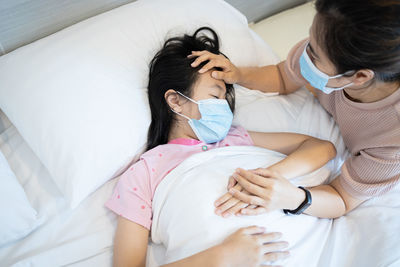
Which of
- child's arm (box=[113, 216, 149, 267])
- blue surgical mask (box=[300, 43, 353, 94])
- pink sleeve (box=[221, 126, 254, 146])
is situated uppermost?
blue surgical mask (box=[300, 43, 353, 94])

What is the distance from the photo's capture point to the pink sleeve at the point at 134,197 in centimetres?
104

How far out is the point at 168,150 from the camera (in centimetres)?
119

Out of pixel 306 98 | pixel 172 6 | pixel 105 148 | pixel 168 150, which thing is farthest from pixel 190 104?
pixel 306 98

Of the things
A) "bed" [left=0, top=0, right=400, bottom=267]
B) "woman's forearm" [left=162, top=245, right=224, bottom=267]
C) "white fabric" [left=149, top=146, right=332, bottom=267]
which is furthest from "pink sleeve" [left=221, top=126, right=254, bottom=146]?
"woman's forearm" [left=162, top=245, right=224, bottom=267]

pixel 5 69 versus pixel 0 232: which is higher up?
pixel 5 69

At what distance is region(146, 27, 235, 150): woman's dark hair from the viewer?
1.18 metres

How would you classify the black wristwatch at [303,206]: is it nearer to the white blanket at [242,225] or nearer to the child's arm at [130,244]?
the white blanket at [242,225]

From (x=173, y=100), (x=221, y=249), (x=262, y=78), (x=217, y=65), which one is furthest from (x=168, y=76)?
(x=221, y=249)

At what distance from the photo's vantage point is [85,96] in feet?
3.57

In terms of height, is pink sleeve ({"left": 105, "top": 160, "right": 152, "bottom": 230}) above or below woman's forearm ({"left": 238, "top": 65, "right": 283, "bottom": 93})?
below

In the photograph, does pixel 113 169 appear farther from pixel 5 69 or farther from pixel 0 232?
pixel 5 69

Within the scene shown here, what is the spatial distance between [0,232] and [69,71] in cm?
59

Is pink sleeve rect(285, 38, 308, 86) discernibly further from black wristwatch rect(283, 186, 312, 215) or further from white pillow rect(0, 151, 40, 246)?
white pillow rect(0, 151, 40, 246)

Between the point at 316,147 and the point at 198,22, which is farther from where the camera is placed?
the point at 198,22
